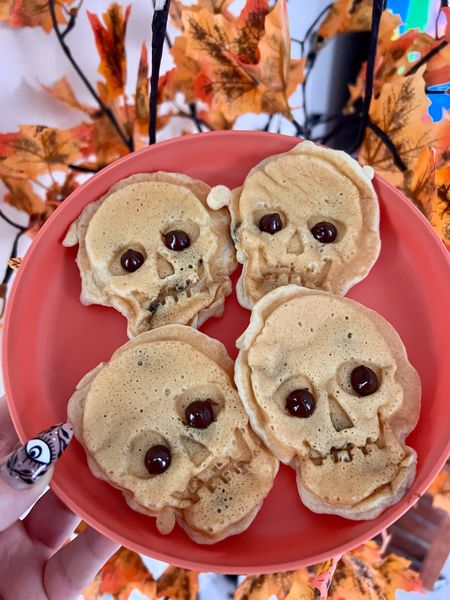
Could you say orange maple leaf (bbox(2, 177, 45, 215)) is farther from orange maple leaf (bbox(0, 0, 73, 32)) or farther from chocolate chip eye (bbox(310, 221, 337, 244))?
chocolate chip eye (bbox(310, 221, 337, 244))

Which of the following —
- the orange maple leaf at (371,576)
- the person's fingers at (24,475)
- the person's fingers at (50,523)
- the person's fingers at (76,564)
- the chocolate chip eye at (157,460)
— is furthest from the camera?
the orange maple leaf at (371,576)

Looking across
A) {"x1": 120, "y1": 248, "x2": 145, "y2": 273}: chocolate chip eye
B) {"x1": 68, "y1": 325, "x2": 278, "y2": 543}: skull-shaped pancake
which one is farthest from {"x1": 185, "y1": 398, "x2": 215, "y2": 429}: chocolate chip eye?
{"x1": 120, "y1": 248, "x2": 145, "y2": 273}: chocolate chip eye

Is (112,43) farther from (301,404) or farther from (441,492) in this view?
(441,492)

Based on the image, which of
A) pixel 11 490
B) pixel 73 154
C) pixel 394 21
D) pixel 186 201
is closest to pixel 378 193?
pixel 186 201

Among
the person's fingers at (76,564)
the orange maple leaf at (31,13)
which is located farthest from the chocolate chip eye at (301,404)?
the orange maple leaf at (31,13)

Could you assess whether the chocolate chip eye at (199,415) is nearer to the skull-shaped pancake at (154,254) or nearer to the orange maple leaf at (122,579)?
the skull-shaped pancake at (154,254)

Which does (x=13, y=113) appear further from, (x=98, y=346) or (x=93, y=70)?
(x=98, y=346)

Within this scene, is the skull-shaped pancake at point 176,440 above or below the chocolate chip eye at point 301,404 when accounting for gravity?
below
